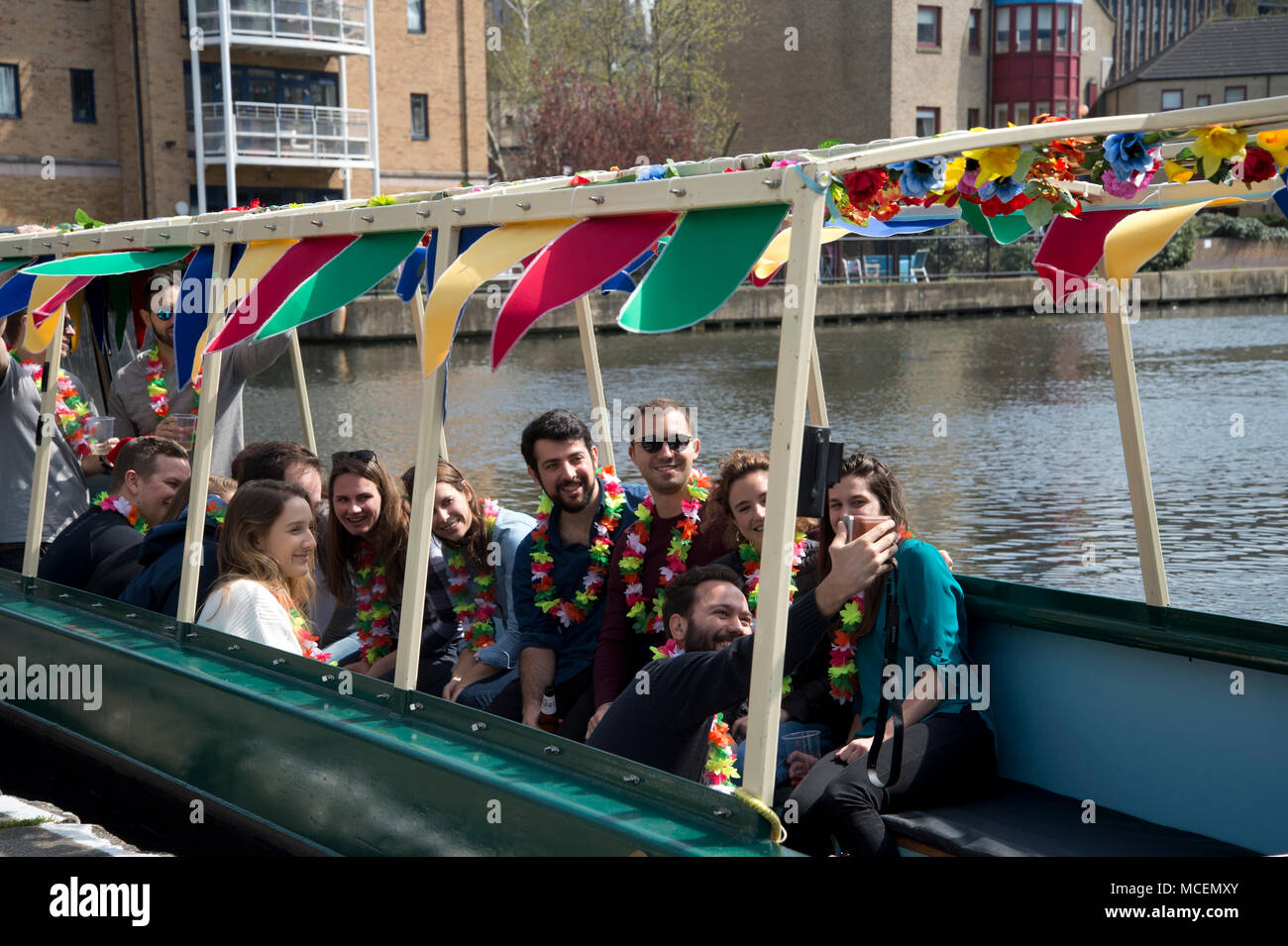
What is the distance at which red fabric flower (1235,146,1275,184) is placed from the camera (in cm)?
344

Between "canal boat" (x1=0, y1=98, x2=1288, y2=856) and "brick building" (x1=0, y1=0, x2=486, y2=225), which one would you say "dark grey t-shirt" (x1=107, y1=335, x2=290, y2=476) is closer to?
"canal boat" (x1=0, y1=98, x2=1288, y2=856)

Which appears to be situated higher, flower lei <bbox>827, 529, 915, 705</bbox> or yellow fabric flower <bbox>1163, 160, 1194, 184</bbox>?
yellow fabric flower <bbox>1163, 160, 1194, 184</bbox>

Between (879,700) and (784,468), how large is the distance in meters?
1.47

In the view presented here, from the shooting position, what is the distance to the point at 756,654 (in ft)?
9.96

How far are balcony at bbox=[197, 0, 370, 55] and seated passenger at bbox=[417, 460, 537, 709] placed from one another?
3240 cm

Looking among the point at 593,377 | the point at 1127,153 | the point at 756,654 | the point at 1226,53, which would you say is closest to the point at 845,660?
the point at 756,654

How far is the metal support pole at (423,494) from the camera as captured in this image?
387 cm

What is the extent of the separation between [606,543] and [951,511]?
8082mm

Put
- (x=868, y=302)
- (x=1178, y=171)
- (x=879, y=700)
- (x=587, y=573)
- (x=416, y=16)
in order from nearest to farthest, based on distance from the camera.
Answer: (x=1178, y=171), (x=879, y=700), (x=587, y=573), (x=868, y=302), (x=416, y=16)

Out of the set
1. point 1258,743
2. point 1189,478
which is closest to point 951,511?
point 1189,478

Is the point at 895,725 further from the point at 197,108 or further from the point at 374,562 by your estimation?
the point at 197,108

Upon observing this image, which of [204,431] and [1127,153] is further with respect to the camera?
[204,431]

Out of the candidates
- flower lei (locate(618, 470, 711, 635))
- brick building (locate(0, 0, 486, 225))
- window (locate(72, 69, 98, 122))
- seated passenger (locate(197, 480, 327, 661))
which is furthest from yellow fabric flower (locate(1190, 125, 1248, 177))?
window (locate(72, 69, 98, 122))

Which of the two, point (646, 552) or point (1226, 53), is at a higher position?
point (1226, 53)
